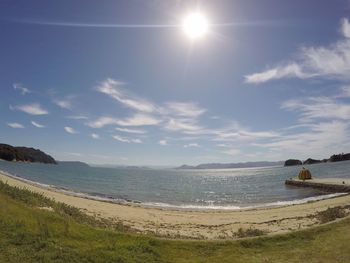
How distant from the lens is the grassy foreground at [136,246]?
29.5 ft

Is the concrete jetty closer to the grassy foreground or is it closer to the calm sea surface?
the calm sea surface

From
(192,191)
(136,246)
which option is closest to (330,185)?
(192,191)

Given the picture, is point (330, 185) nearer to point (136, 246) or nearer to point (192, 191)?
point (192, 191)

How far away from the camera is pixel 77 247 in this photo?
31.3 feet

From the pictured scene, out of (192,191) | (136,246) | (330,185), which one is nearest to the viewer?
(136,246)

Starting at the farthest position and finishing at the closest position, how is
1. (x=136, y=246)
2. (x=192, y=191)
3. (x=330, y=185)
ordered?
1. (x=192, y=191)
2. (x=330, y=185)
3. (x=136, y=246)

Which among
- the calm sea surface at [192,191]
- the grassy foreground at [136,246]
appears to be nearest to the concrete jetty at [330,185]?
the calm sea surface at [192,191]

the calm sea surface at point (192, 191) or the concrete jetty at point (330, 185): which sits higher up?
the concrete jetty at point (330, 185)

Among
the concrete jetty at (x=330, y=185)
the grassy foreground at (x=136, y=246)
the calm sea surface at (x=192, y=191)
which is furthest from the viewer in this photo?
the concrete jetty at (x=330, y=185)

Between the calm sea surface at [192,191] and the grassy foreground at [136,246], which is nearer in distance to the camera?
the grassy foreground at [136,246]

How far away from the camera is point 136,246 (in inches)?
393

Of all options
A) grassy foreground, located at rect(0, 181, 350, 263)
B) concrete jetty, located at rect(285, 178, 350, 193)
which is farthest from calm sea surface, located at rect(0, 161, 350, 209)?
grassy foreground, located at rect(0, 181, 350, 263)

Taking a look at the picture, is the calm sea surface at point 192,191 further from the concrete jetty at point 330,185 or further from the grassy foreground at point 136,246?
the grassy foreground at point 136,246

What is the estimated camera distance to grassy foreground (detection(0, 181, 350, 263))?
29.5 ft
